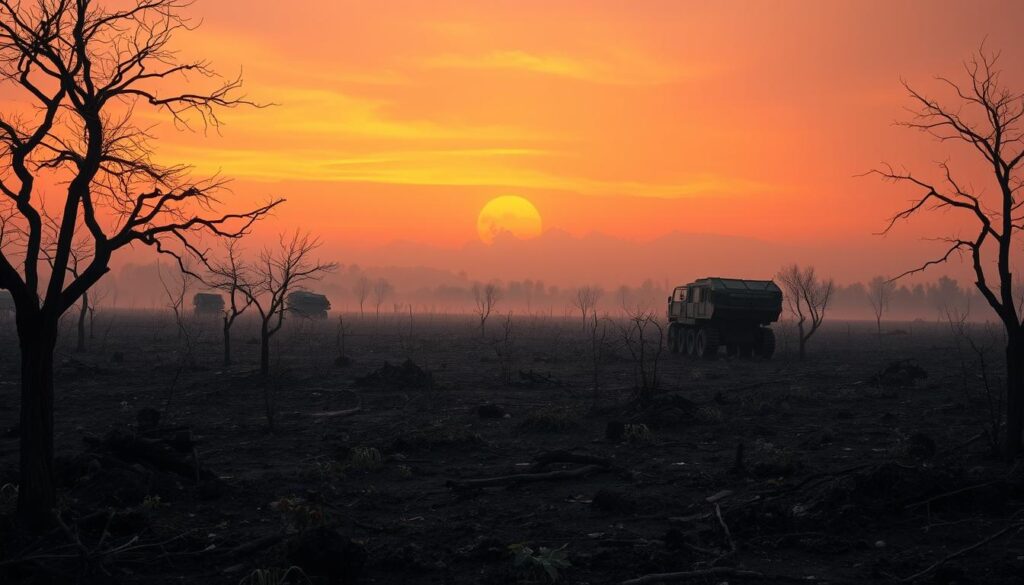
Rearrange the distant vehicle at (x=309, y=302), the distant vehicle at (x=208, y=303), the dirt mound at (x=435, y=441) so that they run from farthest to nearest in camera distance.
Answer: the distant vehicle at (x=208, y=303), the distant vehicle at (x=309, y=302), the dirt mound at (x=435, y=441)

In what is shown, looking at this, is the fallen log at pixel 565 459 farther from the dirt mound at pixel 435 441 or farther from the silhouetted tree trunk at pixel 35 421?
the silhouetted tree trunk at pixel 35 421

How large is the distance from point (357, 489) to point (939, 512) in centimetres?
690

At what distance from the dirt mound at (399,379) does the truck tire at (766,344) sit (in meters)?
15.1


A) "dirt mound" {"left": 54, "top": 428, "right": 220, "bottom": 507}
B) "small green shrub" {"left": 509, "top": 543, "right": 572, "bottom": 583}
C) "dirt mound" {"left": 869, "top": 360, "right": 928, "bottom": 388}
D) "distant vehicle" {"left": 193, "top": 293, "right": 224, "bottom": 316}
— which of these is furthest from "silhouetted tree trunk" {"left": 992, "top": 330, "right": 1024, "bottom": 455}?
"distant vehicle" {"left": 193, "top": 293, "right": 224, "bottom": 316}

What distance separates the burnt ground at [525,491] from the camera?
710cm

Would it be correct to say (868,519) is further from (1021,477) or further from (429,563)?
(429,563)

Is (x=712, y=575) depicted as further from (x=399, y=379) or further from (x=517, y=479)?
(x=399, y=379)

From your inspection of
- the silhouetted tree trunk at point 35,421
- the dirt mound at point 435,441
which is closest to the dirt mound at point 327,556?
the silhouetted tree trunk at point 35,421

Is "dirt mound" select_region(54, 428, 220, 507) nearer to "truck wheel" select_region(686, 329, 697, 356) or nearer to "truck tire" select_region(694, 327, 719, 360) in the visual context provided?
"truck tire" select_region(694, 327, 719, 360)

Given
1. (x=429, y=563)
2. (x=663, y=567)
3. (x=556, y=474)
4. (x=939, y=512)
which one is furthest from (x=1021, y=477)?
(x=429, y=563)

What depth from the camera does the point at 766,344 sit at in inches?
1237

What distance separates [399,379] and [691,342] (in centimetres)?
1582

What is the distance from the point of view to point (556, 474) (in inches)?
424

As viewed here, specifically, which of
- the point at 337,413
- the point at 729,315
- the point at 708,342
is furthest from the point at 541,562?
the point at 708,342
